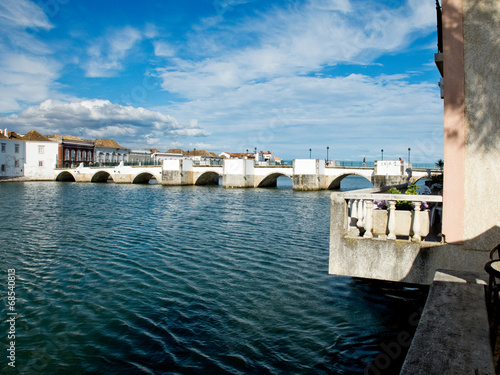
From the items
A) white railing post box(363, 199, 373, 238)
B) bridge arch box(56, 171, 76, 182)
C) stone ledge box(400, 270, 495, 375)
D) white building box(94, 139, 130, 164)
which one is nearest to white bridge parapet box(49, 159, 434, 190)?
bridge arch box(56, 171, 76, 182)

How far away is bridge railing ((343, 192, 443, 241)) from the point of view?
690 centimetres

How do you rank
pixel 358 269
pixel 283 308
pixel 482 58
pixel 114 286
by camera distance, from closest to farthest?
pixel 482 58
pixel 358 269
pixel 283 308
pixel 114 286

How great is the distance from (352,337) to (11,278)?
32.3ft

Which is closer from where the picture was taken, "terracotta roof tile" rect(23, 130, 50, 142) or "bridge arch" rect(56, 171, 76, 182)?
"bridge arch" rect(56, 171, 76, 182)

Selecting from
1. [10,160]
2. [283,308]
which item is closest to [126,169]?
[10,160]

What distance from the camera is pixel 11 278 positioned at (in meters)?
11.0

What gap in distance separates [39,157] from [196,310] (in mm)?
87136

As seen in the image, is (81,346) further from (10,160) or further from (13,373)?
(10,160)

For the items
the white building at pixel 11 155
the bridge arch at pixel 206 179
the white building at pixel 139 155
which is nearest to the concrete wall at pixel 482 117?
the bridge arch at pixel 206 179

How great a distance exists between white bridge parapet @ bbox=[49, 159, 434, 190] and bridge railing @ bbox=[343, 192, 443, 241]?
157 feet

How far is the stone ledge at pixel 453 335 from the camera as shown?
2.78m

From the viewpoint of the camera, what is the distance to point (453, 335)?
3.24 m

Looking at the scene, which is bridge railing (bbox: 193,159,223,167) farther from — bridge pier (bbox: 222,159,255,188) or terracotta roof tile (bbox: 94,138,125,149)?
terracotta roof tile (bbox: 94,138,125,149)

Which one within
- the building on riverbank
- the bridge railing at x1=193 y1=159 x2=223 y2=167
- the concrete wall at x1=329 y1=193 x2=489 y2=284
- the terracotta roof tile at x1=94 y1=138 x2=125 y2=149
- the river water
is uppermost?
the terracotta roof tile at x1=94 y1=138 x2=125 y2=149
